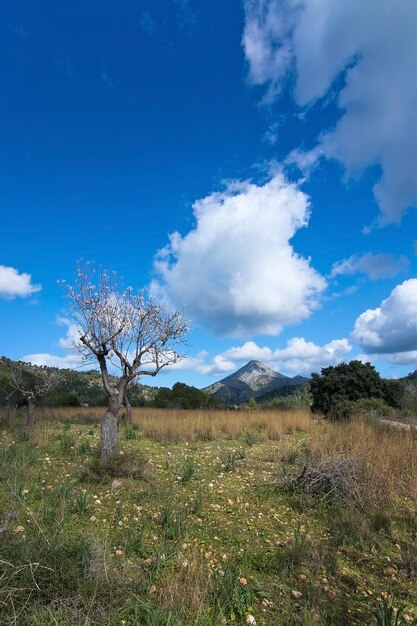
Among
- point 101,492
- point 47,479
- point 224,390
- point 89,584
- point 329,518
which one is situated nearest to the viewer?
point 89,584

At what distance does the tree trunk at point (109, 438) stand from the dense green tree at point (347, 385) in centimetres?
2141

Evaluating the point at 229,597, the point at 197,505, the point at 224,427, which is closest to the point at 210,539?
the point at 197,505

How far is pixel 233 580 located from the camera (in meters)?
3.56

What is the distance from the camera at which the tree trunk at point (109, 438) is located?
7.72 m

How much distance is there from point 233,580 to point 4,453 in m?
6.87

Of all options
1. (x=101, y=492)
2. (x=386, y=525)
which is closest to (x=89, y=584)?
(x=101, y=492)

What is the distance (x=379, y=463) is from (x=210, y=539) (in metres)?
3.90

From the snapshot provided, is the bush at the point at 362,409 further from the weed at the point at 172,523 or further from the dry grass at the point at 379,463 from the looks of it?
the weed at the point at 172,523

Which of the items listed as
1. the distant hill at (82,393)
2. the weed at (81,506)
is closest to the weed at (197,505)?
the weed at (81,506)

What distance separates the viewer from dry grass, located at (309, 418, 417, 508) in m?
5.95

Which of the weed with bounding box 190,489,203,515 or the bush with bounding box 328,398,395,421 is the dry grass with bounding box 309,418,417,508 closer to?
the weed with bounding box 190,489,203,515

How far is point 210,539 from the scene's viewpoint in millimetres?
4621

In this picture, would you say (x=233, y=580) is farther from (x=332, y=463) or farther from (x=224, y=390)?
(x=224, y=390)

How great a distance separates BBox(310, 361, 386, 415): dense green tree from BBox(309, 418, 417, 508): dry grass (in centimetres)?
1806
